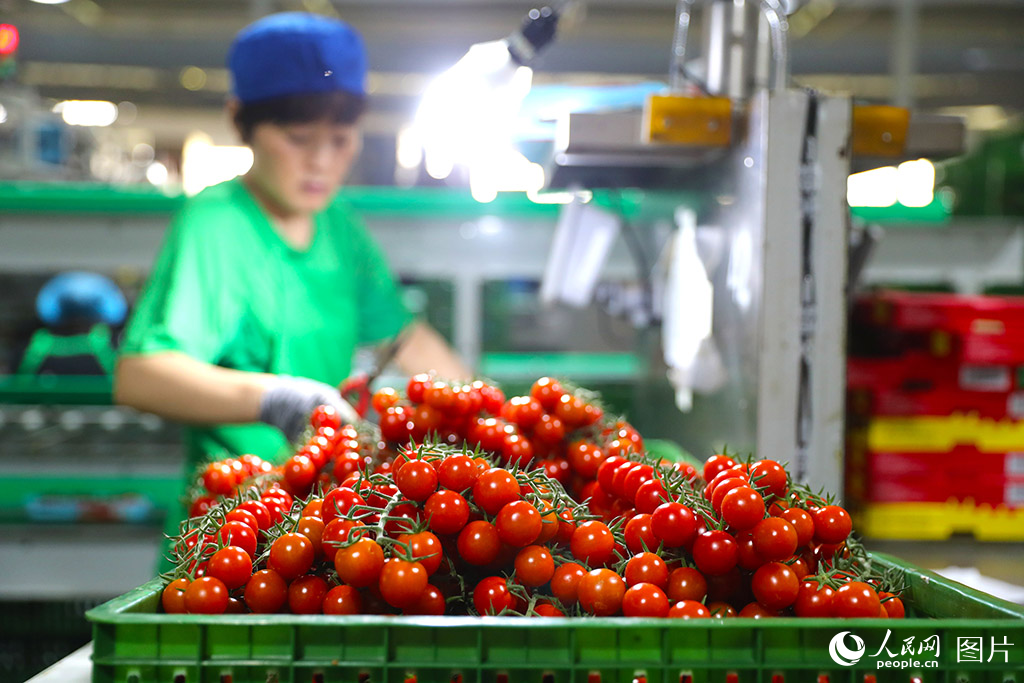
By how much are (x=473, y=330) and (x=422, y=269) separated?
0.33m

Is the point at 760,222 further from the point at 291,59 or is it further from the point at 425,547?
the point at 291,59

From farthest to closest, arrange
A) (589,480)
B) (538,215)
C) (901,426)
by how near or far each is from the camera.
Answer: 1. (538,215)
2. (901,426)
3. (589,480)

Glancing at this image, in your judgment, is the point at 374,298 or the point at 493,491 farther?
the point at 374,298

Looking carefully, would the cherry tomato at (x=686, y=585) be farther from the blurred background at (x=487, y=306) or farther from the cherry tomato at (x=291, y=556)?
the blurred background at (x=487, y=306)

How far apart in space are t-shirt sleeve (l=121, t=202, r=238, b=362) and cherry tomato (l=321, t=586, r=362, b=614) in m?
1.31

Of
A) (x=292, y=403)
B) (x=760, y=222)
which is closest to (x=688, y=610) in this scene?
(x=760, y=222)

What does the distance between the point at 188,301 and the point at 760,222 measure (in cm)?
135

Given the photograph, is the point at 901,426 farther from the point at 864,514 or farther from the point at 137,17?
the point at 137,17

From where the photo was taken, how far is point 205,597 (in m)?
0.86

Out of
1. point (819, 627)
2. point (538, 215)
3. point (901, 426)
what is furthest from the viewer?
point (538, 215)

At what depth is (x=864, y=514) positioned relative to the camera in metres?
2.12

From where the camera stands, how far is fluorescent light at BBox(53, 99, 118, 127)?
11.0 m

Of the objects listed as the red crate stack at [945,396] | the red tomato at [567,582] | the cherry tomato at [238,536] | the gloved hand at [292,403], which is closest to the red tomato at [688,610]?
the red tomato at [567,582]

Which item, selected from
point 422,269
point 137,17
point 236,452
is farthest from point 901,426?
point 137,17
